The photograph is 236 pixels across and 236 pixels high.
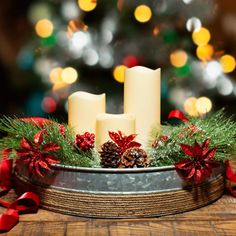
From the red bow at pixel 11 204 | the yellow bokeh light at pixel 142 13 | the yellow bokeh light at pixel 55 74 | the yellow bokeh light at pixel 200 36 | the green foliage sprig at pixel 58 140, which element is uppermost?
the yellow bokeh light at pixel 142 13

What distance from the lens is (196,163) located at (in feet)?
3.06

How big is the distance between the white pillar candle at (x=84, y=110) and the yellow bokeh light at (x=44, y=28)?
0.99 metres

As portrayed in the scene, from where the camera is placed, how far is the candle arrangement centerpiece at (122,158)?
Answer: 899mm

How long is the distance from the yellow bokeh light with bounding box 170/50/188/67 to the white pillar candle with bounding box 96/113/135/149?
1.15 metres

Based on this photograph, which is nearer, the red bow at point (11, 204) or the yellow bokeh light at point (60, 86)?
the red bow at point (11, 204)

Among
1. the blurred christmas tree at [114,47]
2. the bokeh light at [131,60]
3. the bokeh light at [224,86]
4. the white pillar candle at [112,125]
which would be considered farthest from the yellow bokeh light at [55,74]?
the white pillar candle at [112,125]

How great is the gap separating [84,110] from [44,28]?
40.6 inches

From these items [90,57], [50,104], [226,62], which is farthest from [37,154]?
[226,62]

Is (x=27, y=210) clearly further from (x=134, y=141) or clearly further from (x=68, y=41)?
(x=68, y=41)

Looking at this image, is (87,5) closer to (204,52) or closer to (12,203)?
(204,52)

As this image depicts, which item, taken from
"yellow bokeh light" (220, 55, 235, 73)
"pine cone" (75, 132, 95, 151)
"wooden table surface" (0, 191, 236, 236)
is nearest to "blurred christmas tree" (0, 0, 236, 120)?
"yellow bokeh light" (220, 55, 235, 73)

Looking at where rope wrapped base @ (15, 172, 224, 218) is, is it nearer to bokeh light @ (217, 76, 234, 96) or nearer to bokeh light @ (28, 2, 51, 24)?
bokeh light @ (28, 2, 51, 24)

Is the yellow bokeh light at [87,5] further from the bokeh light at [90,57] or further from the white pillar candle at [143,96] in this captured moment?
→ the white pillar candle at [143,96]

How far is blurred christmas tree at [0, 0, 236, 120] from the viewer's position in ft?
6.46
